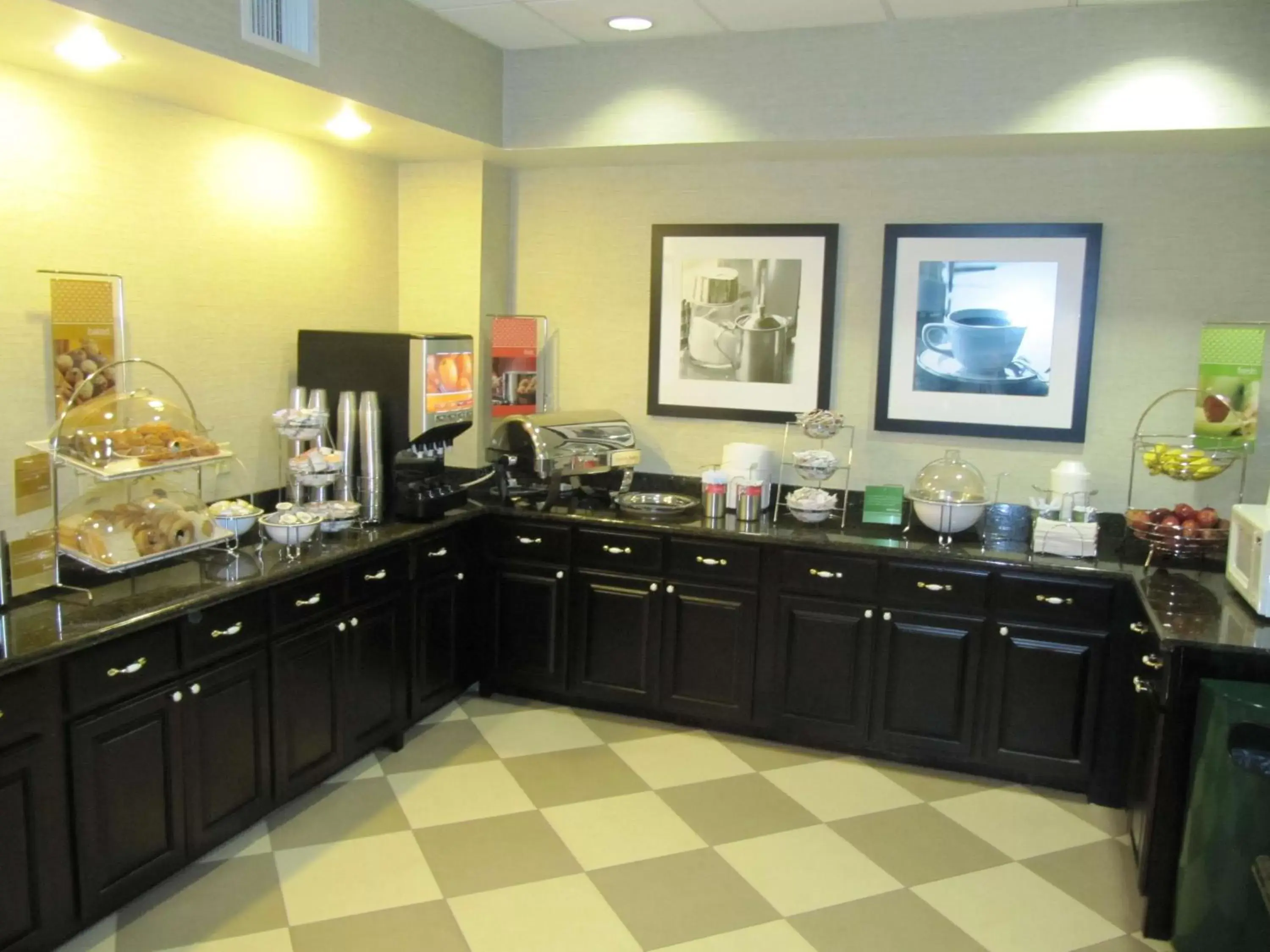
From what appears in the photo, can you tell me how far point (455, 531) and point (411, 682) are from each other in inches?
23.6

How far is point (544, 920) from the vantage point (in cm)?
272

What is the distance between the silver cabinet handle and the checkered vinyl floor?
681 mm

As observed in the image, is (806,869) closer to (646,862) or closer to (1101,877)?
(646,862)

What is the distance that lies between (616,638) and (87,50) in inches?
103

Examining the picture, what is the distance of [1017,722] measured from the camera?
138 inches

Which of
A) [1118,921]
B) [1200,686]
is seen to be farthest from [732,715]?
[1200,686]

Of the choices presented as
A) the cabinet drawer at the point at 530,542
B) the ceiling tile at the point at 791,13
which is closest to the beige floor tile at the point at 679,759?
the cabinet drawer at the point at 530,542

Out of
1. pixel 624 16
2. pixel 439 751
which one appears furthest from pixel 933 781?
pixel 624 16

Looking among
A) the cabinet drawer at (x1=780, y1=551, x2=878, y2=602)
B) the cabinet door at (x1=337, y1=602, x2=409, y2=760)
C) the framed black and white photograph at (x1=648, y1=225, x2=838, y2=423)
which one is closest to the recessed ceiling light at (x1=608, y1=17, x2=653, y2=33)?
the framed black and white photograph at (x1=648, y1=225, x2=838, y2=423)

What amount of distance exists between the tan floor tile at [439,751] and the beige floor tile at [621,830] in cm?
49

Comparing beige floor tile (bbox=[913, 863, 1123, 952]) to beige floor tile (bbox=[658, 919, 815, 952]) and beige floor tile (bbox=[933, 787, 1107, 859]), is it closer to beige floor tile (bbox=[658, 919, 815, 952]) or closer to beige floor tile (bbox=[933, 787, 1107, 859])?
beige floor tile (bbox=[933, 787, 1107, 859])

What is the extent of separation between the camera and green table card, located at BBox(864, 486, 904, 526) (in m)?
3.94

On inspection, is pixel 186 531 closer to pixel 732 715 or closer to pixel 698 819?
pixel 698 819

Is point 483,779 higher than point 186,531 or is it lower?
lower
